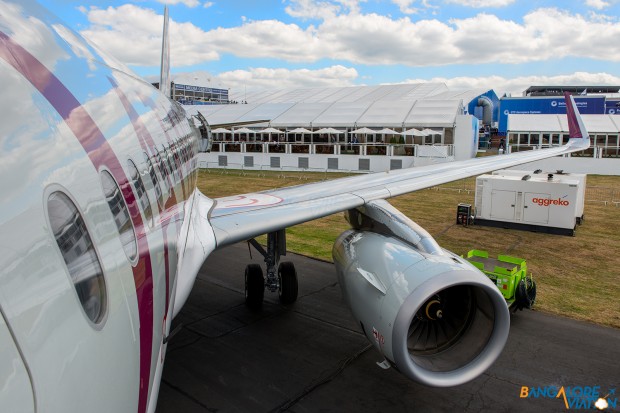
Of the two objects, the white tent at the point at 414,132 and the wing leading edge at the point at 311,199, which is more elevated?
the white tent at the point at 414,132

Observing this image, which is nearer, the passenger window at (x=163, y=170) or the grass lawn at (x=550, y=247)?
the passenger window at (x=163, y=170)

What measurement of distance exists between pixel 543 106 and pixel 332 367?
57.1 metres

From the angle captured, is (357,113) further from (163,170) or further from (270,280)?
(163,170)

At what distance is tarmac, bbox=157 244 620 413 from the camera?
593 centimetres

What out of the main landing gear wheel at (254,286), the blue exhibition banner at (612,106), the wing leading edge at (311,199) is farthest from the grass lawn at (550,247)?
the blue exhibition banner at (612,106)

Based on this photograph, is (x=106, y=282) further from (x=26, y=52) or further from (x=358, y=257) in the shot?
(x=358, y=257)

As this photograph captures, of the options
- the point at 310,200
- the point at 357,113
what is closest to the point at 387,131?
the point at 357,113

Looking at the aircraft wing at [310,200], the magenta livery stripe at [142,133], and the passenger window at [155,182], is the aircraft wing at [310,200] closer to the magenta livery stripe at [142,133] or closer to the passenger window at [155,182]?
the passenger window at [155,182]

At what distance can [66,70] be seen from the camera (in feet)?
9.04

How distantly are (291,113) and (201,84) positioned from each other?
67.4 m

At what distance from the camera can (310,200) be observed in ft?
24.9

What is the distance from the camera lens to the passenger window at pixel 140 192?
3377 millimetres

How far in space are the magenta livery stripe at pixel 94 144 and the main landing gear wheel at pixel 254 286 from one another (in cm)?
576
